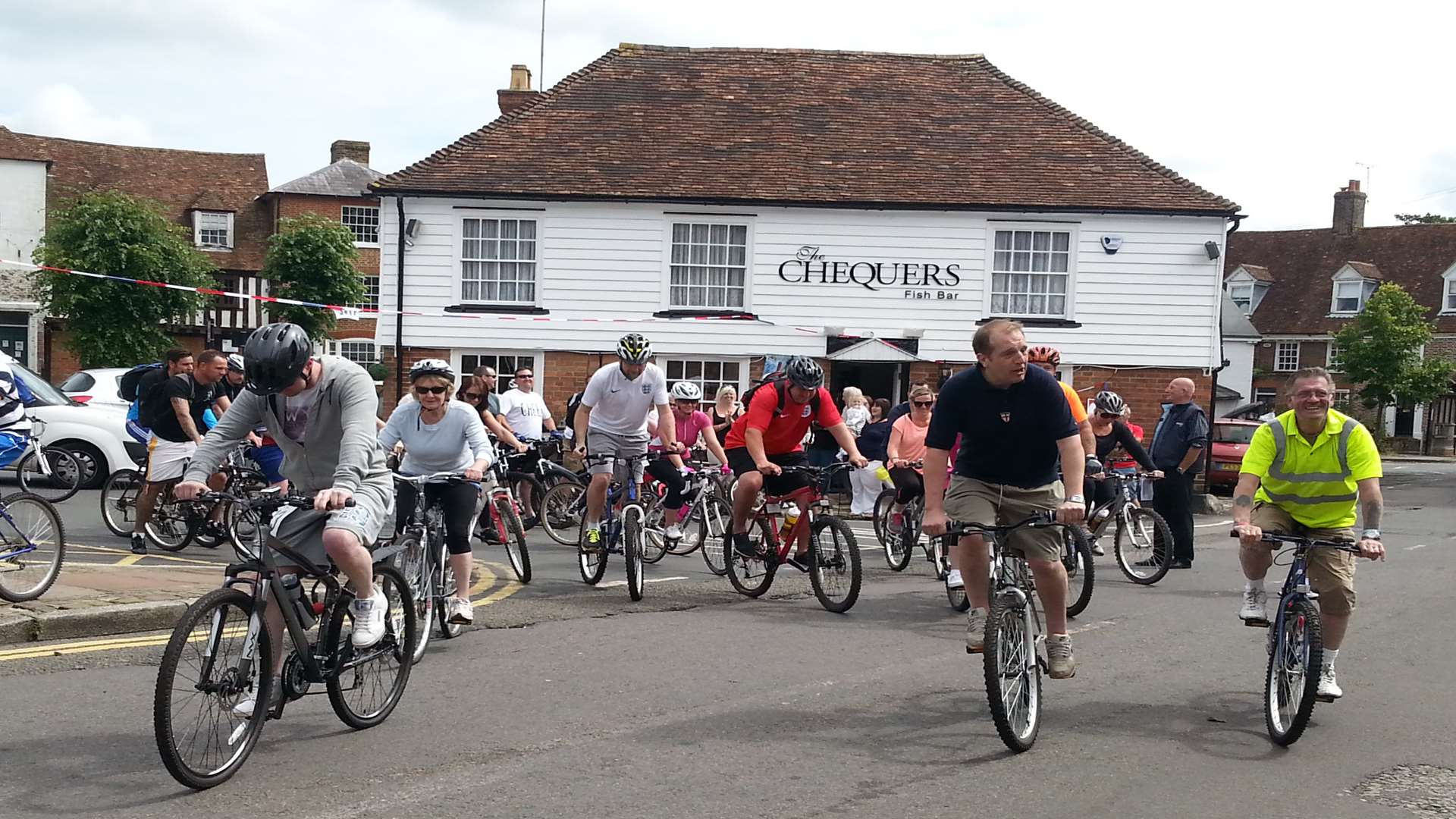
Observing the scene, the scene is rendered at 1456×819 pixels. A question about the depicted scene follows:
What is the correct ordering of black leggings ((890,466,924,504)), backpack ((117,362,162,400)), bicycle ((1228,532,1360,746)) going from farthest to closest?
backpack ((117,362,162,400))
black leggings ((890,466,924,504))
bicycle ((1228,532,1360,746))

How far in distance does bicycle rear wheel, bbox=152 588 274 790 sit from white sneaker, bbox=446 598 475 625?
2586 millimetres

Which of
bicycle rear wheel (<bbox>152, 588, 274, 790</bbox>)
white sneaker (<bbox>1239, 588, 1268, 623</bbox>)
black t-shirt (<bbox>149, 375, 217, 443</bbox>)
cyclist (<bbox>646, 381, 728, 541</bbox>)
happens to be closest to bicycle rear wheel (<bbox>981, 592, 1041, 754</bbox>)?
white sneaker (<bbox>1239, 588, 1268, 623</bbox>)

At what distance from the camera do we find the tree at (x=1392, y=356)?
47.1 metres

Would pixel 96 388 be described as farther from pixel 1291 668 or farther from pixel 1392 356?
pixel 1392 356

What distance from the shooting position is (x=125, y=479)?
1228 centimetres

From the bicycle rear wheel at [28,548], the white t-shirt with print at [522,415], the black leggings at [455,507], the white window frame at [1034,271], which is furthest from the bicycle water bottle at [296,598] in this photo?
the white window frame at [1034,271]

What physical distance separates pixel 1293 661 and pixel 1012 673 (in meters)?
1.40

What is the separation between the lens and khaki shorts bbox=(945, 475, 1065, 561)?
6.11 m

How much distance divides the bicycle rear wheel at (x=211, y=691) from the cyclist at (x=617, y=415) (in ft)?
16.9

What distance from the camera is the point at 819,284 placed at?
22.9 metres

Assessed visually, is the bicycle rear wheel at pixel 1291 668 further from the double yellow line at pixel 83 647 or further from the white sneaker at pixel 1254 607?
the double yellow line at pixel 83 647

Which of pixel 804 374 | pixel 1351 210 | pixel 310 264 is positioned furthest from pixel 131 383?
pixel 1351 210

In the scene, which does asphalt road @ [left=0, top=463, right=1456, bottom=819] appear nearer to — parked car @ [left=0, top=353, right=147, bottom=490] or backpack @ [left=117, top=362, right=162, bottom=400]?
backpack @ [left=117, top=362, right=162, bottom=400]

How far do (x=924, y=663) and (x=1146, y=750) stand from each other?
1.95 meters
